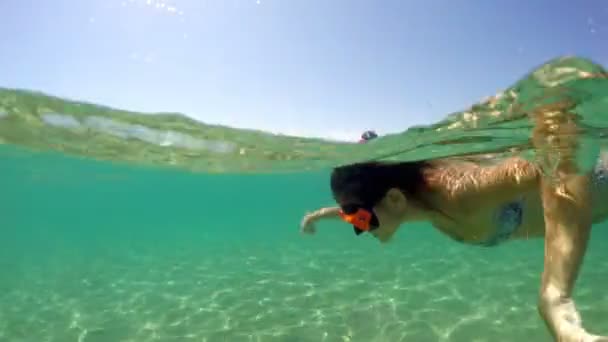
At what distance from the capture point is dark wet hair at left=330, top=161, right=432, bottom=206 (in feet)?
15.6

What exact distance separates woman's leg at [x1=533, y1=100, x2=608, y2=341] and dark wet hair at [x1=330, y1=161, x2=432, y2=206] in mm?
1430

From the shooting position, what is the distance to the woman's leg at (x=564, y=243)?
2.40 meters

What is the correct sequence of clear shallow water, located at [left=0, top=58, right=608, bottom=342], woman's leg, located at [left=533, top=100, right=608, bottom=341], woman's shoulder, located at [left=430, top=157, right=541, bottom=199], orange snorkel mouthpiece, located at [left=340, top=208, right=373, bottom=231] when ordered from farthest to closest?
clear shallow water, located at [left=0, top=58, right=608, bottom=342], orange snorkel mouthpiece, located at [left=340, top=208, right=373, bottom=231], woman's shoulder, located at [left=430, top=157, right=541, bottom=199], woman's leg, located at [left=533, top=100, right=608, bottom=341]

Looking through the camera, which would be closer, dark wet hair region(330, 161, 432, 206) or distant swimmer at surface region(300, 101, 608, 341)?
distant swimmer at surface region(300, 101, 608, 341)

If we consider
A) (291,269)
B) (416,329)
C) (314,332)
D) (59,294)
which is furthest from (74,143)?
(416,329)

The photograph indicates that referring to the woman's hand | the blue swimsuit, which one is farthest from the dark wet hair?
the woman's hand

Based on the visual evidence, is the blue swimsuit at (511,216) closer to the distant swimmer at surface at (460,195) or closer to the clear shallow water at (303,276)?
the distant swimmer at surface at (460,195)

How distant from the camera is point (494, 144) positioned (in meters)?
11.3

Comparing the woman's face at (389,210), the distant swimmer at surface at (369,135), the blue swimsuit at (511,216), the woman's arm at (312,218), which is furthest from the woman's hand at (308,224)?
the distant swimmer at surface at (369,135)

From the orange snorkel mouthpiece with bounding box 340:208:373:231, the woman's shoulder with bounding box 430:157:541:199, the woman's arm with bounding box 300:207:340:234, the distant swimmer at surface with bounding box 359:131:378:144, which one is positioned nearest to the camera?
the woman's shoulder with bounding box 430:157:541:199

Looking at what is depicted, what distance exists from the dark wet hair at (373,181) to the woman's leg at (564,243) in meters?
1.43

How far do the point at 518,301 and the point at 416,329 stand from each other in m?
3.18

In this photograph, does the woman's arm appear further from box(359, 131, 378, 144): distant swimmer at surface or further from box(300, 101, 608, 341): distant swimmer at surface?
box(359, 131, 378, 144): distant swimmer at surface

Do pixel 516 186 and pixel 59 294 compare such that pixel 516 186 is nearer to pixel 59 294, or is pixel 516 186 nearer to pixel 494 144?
pixel 494 144
